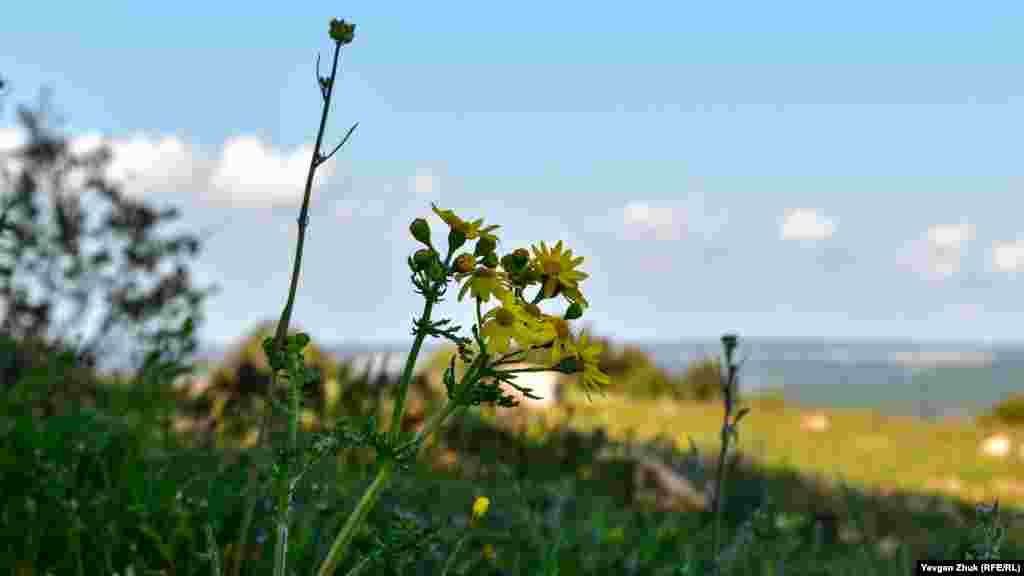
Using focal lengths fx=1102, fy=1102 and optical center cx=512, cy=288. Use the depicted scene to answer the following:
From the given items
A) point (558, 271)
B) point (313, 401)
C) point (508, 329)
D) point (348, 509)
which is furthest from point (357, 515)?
point (313, 401)

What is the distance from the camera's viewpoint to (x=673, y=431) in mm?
10688

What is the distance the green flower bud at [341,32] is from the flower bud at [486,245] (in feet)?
1.30

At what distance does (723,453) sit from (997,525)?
53 centimetres

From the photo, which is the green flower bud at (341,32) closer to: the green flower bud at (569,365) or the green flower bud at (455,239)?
the green flower bud at (455,239)

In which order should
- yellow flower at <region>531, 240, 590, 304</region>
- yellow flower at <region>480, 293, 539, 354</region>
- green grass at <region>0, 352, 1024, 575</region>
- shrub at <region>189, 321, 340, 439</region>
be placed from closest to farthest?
yellow flower at <region>480, 293, 539, 354</region>, yellow flower at <region>531, 240, 590, 304</region>, green grass at <region>0, 352, 1024, 575</region>, shrub at <region>189, 321, 340, 439</region>

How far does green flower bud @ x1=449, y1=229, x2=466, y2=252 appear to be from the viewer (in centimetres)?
157

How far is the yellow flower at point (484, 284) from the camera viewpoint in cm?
154

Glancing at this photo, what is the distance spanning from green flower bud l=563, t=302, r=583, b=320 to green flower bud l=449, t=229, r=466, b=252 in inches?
7.6

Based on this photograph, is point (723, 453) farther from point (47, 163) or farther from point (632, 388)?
point (632, 388)

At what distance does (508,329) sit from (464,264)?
123 mm

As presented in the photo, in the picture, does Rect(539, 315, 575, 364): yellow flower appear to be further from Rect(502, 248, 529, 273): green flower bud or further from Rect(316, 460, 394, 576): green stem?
Rect(316, 460, 394, 576): green stem

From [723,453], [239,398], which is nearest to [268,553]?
[723,453]

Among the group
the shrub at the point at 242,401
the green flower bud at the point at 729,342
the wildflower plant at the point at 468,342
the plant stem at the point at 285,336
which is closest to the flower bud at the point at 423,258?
the wildflower plant at the point at 468,342

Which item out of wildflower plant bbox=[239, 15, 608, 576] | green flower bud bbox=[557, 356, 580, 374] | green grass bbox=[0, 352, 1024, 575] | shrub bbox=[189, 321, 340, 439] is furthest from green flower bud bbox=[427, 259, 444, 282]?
shrub bbox=[189, 321, 340, 439]
